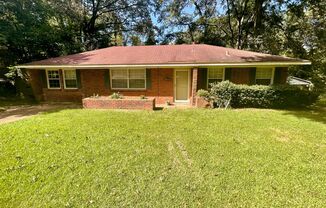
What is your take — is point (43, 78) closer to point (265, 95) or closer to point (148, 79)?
point (148, 79)

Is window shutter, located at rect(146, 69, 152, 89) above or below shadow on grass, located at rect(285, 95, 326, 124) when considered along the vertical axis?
above

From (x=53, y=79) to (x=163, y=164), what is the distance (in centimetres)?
1224

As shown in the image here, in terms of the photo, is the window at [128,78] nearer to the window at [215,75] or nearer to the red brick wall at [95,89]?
the red brick wall at [95,89]

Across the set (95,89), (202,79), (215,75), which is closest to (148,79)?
(202,79)

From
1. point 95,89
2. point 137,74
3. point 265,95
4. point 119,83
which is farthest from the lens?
point 95,89

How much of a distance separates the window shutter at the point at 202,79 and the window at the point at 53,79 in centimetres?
955

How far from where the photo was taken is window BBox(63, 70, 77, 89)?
13.4m

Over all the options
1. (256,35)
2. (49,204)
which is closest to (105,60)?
(49,204)

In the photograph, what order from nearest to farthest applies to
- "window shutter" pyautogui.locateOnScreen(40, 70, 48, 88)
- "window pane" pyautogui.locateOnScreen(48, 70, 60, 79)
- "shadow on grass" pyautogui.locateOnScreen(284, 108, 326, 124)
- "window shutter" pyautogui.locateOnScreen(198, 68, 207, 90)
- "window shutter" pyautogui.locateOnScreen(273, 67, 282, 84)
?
"shadow on grass" pyautogui.locateOnScreen(284, 108, 326, 124)
"window shutter" pyautogui.locateOnScreen(273, 67, 282, 84)
"window shutter" pyautogui.locateOnScreen(198, 68, 207, 90)
"window pane" pyautogui.locateOnScreen(48, 70, 60, 79)
"window shutter" pyautogui.locateOnScreen(40, 70, 48, 88)

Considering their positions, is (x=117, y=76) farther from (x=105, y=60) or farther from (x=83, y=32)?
(x=83, y=32)

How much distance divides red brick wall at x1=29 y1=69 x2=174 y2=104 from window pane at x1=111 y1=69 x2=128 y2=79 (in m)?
0.65

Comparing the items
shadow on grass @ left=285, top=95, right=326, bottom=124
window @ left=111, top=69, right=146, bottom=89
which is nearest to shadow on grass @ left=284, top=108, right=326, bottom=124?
shadow on grass @ left=285, top=95, right=326, bottom=124

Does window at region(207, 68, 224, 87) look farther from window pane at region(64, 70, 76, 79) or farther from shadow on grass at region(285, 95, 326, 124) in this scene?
window pane at region(64, 70, 76, 79)

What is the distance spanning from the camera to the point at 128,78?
1273 cm
